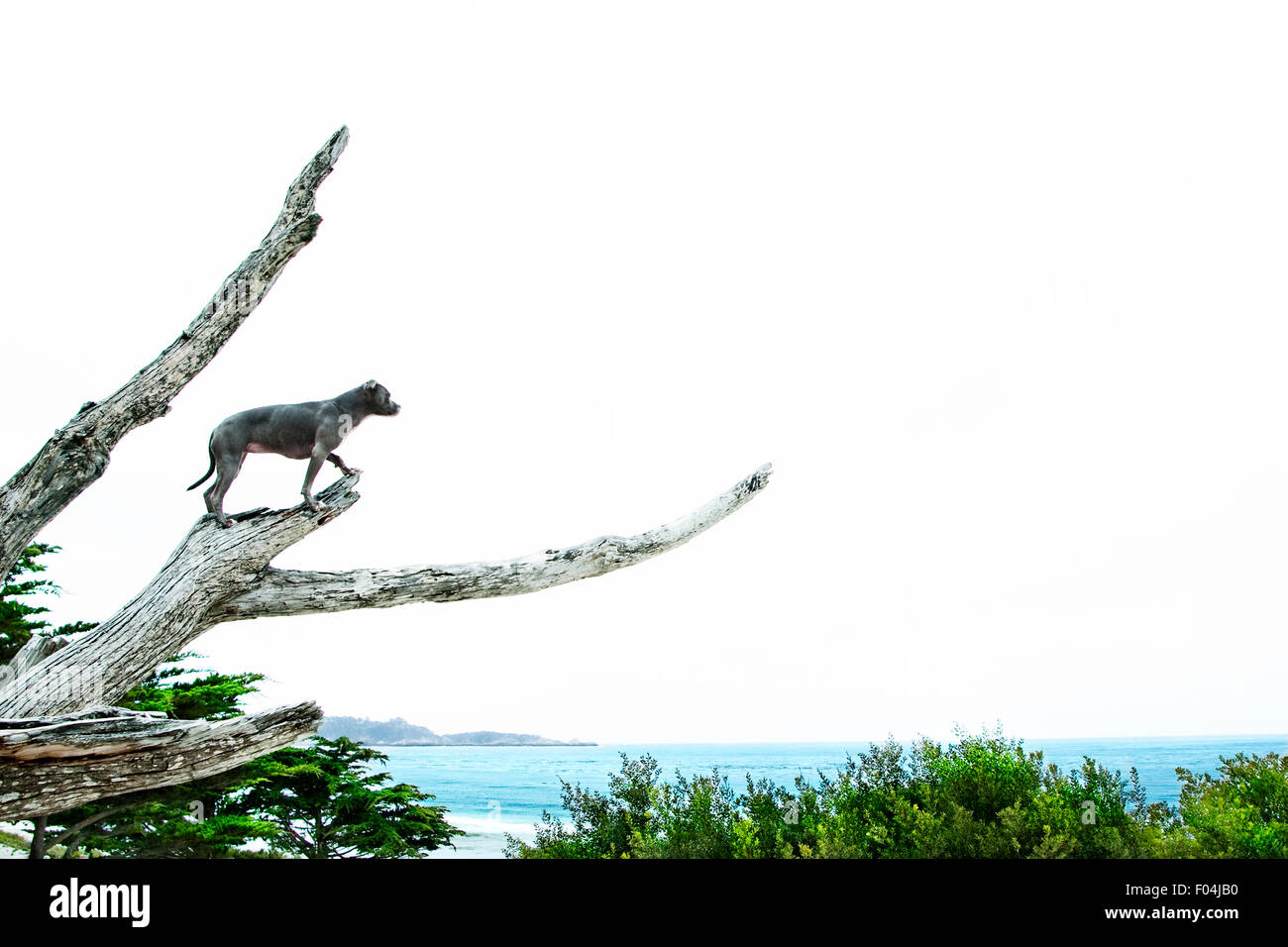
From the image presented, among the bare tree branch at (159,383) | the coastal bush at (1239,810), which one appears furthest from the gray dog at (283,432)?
the coastal bush at (1239,810)

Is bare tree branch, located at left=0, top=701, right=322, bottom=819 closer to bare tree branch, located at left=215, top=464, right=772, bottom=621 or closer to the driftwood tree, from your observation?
the driftwood tree

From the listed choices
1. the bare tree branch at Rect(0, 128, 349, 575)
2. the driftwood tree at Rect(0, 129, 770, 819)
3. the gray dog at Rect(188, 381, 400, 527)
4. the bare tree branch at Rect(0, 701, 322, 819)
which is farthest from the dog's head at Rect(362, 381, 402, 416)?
the bare tree branch at Rect(0, 701, 322, 819)

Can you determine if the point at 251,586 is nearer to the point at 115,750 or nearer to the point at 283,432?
the point at 283,432

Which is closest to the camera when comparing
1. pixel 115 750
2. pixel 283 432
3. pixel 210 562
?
pixel 115 750

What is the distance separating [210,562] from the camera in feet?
9.41

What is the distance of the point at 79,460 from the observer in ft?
9.96

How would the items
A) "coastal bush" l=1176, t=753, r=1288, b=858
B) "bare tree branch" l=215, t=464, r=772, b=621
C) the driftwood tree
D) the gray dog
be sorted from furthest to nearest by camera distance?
1. "coastal bush" l=1176, t=753, r=1288, b=858
2. the gray dog
3. "bare tree branch" l=215, t=464, r=772, b=621
4. the driftwood tree

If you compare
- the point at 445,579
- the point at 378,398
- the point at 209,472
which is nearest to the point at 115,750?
the point at 445,579

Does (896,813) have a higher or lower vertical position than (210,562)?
lower

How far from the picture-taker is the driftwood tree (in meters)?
2.77

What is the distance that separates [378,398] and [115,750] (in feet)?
4.34

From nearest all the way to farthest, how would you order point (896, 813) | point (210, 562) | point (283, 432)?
point (210, 562)
point (283, 432)
point (896, 813)

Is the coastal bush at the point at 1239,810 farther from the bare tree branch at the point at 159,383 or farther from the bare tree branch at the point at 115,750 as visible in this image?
the bare tree branch at the point at 159,383

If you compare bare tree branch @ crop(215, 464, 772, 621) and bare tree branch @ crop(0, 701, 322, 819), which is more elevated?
bare tree branch @ crop(215, 464, 772, 621)
